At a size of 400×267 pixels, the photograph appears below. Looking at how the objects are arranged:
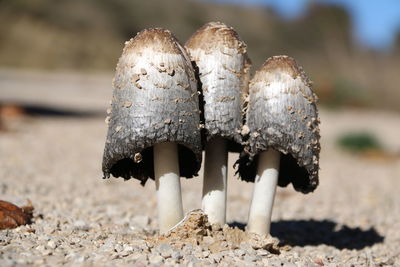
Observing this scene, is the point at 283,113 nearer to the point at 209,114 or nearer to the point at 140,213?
the point at 209,114

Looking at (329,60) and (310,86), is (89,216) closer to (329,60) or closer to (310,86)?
(310,86)

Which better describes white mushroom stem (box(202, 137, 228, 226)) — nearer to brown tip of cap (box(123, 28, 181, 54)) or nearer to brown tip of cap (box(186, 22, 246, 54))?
brown tip of cap (box(186, 22, 246, 54))

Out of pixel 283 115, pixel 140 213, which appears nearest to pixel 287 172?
pixel 283 115

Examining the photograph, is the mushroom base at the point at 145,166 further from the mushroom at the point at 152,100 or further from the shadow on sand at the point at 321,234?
the shadow on sand at the point at 321,234

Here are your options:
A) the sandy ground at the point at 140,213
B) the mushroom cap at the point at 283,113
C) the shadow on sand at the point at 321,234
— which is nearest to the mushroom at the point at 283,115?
the mushroom cap at the point at 283,113

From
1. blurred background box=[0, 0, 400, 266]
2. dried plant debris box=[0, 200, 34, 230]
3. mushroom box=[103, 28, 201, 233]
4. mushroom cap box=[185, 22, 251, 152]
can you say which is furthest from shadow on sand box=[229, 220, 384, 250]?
dried plant debris box=[0, 200, 34, 230]

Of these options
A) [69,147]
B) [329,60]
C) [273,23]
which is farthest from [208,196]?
[273,23]
